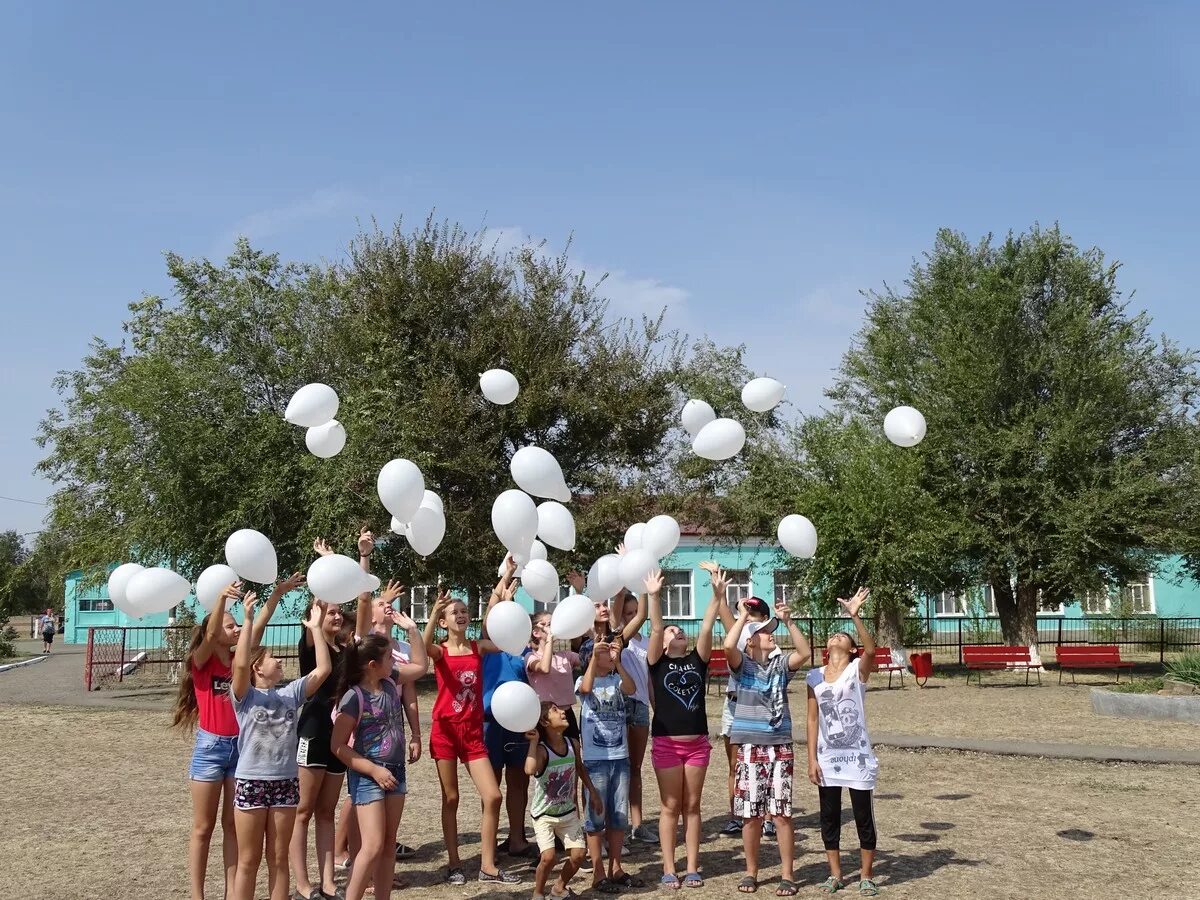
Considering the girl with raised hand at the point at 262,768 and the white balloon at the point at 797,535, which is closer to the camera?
the girl with raised hand at the point at 262,768

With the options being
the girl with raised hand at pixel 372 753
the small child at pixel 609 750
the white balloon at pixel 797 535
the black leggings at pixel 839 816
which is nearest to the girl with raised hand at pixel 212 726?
the girl with raised hand at pixel 372 753

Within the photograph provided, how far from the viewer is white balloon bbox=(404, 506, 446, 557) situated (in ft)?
24.2

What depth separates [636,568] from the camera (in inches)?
273

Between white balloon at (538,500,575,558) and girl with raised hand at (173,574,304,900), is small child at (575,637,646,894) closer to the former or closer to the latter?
white balloon at (538,500,575,558)

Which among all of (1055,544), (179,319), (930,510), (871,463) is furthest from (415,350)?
(1055,544)

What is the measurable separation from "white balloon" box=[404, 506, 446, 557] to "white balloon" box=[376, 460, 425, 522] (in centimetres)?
22

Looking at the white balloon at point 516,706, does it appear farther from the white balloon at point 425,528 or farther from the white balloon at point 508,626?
the white balloon at point 425,528

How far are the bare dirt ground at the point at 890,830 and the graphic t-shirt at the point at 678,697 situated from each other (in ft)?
3.23

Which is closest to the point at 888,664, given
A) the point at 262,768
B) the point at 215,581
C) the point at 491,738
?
the point at 491,738

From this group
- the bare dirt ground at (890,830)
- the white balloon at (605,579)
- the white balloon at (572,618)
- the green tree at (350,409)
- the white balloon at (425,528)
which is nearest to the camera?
the white balloon at (572,618)

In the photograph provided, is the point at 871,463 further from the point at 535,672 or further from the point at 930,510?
the point at 535,672

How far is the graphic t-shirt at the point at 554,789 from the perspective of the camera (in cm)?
608

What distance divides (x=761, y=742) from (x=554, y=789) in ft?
4.44

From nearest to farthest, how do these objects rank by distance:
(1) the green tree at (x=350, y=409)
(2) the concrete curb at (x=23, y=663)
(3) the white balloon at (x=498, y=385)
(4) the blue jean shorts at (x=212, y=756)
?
(4) the blue jean shorts at (x=212, y=756) → (3) the white balloon at (x=498, y=385) → (1) the green tree at (x=350, y=409) → (2) the concrete curb at (x=23, y=663)
